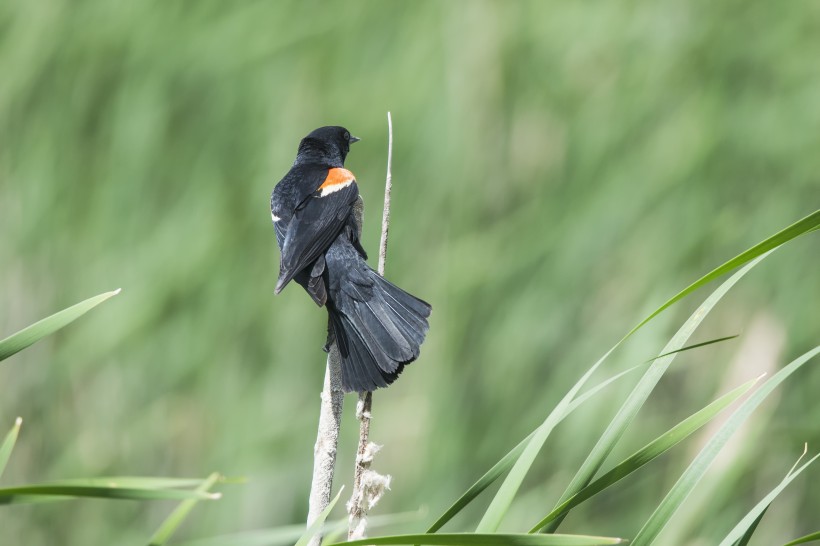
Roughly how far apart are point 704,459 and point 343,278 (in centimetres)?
73

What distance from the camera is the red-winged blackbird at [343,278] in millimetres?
1176

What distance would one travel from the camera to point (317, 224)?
56.7 inches

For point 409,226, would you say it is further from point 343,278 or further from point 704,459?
point 704,459

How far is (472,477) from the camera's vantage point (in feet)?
6.79

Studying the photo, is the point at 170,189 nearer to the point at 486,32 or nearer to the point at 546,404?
the point at 486,32

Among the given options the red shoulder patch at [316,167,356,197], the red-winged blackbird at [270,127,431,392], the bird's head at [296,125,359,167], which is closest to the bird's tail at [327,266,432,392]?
the red-winged blackbird at [270,127,431,392]

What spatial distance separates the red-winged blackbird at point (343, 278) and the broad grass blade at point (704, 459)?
0.34 metres

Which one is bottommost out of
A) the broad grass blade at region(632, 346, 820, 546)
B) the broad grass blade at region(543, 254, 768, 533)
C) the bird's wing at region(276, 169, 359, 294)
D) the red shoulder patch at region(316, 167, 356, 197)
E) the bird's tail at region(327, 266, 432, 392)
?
the broad grass blade at region(632, 346, 820, 546)

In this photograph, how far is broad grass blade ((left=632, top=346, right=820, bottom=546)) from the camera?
837 millimetres

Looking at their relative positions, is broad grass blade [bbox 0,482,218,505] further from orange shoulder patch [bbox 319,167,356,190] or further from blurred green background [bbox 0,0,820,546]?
blurred green background [bbox 0,0,820,546]

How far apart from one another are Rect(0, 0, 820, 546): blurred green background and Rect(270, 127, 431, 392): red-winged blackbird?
1.61 ft

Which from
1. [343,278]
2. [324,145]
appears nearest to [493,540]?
[343,278]

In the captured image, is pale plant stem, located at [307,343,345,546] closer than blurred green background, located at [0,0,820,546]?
Yes

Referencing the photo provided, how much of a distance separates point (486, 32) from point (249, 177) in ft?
2.22
